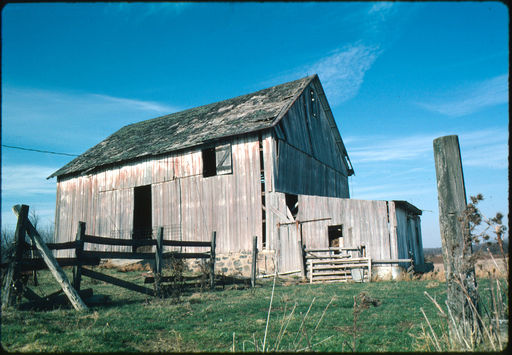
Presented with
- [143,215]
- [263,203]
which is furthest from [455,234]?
[143,215]

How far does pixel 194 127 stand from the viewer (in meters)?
20.5

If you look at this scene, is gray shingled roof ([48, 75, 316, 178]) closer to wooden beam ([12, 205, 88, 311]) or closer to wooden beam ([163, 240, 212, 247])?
wooden beam ([163, 240, 212, 247])

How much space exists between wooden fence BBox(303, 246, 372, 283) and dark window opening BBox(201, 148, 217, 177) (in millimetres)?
6819

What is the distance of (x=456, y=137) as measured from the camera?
3.82m

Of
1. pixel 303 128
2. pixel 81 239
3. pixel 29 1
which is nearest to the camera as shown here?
pixel 29 1

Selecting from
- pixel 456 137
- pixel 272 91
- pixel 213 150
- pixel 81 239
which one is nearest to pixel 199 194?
pixel 213 150

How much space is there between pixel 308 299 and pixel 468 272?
5.47 metres

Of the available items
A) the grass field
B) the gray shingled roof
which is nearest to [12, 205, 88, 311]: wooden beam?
the grass field

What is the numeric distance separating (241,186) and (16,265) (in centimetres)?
1068

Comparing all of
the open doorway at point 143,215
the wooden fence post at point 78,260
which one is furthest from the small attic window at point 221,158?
the wooden fence post at point 78,260

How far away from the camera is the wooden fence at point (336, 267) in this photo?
46.0 ft

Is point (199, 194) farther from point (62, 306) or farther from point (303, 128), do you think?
point (62, 306)

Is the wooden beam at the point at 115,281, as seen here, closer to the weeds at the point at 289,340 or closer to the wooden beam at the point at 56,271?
the wooden beam at the point at 56,271

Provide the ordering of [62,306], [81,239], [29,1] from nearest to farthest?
[29,1] → [62,306] → [81,239]
